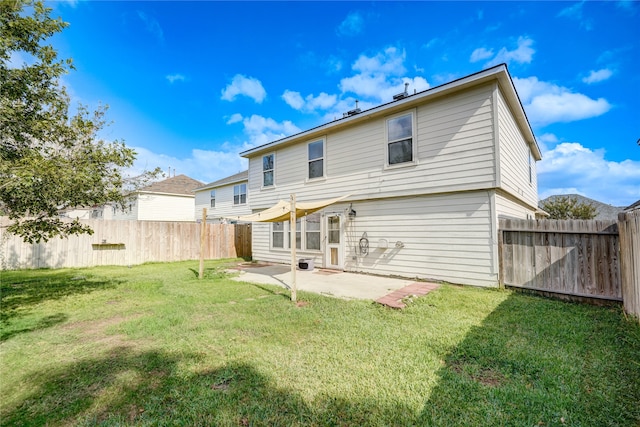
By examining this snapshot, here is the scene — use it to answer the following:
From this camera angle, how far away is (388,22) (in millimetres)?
8844

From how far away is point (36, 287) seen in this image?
6.44 meters

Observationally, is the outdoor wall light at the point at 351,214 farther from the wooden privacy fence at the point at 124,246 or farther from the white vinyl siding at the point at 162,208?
the white vinyl siding at the point at 162,208

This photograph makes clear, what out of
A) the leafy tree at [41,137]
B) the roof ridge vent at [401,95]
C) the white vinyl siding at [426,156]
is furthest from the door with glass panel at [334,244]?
the leafy tree at [41,137]

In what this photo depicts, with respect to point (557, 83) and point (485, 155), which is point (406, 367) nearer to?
point (485, 155)

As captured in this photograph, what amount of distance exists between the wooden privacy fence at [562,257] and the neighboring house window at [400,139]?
2.94 m

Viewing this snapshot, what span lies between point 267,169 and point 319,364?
9243mm

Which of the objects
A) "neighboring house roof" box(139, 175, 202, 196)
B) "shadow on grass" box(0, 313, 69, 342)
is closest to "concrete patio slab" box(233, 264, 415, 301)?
"shadow on grass" box(0, 313, 69, 342)

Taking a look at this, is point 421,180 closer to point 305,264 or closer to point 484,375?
point 305,264

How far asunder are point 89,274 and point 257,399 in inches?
356

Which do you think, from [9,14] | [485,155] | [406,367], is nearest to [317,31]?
[485,155]

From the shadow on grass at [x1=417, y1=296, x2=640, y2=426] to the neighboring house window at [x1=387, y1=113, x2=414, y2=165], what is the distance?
186 inches

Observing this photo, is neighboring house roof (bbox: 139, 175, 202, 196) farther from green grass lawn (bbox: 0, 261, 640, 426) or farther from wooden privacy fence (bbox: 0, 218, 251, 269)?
green grass lawn (bbox: 0, 261, 640, 426)

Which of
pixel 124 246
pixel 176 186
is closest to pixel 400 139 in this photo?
pixel 124 246

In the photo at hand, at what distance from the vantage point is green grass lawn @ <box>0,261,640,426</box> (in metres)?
2.06
